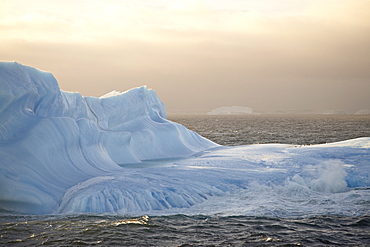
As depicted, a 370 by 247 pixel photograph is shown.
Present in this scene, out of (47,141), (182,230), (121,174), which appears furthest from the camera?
(121,174)

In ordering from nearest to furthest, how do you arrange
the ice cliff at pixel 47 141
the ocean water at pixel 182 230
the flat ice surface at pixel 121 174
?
the ocean water at pixel 182 230, the flat ice surface at pixel 121 174, the ice cliff at pixel 47 141

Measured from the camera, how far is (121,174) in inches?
541

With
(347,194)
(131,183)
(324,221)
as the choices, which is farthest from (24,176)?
(347,194)

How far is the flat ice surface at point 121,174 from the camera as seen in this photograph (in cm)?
1114

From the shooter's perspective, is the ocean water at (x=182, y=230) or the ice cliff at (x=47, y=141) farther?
the ice cliff at (x=47, y=141)

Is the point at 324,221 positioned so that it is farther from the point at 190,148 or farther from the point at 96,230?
the point at 190,148

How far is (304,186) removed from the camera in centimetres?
1360

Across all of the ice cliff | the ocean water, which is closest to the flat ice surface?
the ice cliff

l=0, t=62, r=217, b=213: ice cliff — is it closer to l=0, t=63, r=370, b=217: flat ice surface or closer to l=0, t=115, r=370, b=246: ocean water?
l=0, t=63, r=370, b=217: flat ice surface

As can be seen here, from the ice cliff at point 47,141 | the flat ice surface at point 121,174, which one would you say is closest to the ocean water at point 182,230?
the flat ice surface at point 121,174

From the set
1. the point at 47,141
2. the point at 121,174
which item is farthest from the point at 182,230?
the point at 47,141

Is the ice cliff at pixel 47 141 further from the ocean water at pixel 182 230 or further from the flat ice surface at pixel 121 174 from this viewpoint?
the ocean water at pixel 182 230

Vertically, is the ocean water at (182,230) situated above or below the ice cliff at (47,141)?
below

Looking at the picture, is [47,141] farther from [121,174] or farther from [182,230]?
[182,230]
